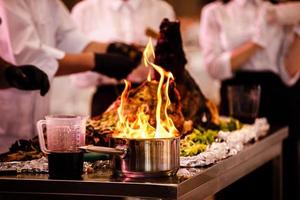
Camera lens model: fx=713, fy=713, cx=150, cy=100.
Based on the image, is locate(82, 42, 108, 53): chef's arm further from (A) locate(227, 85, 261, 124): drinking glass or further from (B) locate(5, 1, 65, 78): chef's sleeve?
(A) locate(227, 85, 261, 124): drinking glass

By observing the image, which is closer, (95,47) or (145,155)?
(145,155)

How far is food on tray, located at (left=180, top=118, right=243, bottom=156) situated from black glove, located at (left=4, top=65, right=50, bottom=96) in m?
0.61

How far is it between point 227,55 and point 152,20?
0.50 m

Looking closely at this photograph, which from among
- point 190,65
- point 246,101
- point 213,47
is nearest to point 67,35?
point 246,101

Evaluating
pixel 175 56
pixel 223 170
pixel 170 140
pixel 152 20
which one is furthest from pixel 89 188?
pixel 152 20

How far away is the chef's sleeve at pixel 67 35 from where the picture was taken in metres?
3.51

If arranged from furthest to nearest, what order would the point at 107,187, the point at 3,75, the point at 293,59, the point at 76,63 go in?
1. the point at 293,59
2. the point at 76,63
3. the point at 3,75
4. the point at 107,187

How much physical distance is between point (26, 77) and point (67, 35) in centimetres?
86

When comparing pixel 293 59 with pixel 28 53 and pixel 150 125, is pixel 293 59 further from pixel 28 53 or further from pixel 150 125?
pixel 150 125

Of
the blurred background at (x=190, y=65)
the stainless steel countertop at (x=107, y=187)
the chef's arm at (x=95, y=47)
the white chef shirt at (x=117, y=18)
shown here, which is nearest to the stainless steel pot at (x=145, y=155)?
the stainless steel countertop at (x=107, y=187)

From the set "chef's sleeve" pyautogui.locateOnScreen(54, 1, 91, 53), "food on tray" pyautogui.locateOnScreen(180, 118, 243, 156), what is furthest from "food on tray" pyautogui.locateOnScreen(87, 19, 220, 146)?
"chef's sleeve" pyautogui.locateOnScreen(54, 1, 91, 53)

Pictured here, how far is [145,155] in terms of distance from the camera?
2186mm

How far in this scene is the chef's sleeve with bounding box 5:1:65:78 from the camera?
311 cm

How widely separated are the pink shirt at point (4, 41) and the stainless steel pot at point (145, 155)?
1024 millimetres
